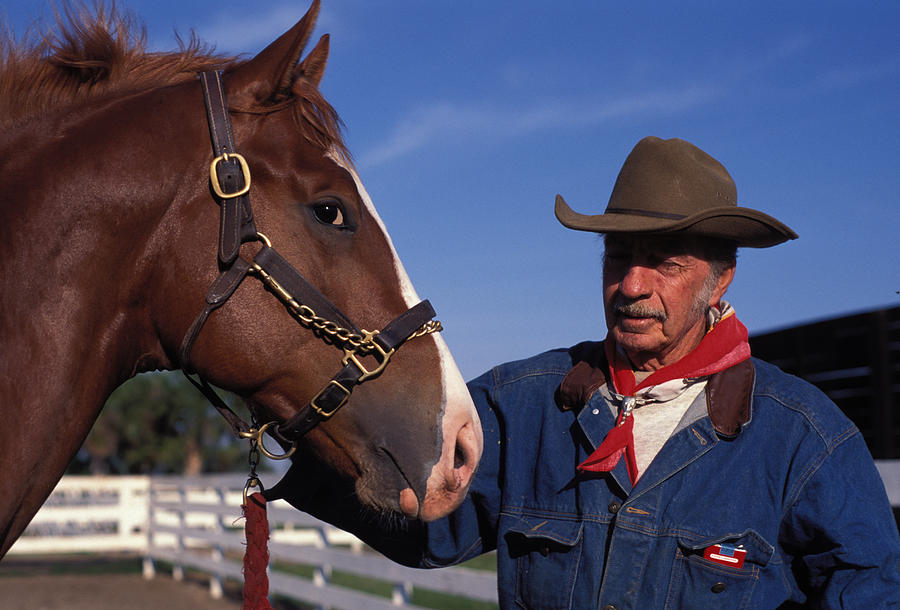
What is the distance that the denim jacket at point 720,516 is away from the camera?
6.36 ft

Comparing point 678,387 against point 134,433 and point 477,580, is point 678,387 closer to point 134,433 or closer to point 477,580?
point 477,580

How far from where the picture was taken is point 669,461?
6.75 ft

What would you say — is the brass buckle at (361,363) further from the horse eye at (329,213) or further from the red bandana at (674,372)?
the red bandana at (674,372)

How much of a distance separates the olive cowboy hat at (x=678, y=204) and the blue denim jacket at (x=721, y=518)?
385mm

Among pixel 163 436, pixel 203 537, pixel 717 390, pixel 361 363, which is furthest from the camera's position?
pixel 163 436

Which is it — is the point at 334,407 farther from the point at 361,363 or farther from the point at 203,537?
the point at 203,537

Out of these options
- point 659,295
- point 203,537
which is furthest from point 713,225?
point 203,537

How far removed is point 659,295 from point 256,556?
50.9 inches

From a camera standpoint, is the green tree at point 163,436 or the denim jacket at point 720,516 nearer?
the denim jacket at point 720,516

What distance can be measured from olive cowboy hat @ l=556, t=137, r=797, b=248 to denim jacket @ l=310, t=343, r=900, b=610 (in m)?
0.37

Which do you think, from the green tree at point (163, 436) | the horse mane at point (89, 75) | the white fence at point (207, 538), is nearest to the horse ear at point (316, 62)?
the horse mane at point (89, 75)

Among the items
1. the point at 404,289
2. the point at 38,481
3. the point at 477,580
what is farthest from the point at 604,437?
the point at 477,580

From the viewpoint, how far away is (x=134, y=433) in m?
34.2

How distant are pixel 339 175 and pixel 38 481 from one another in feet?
3.27
